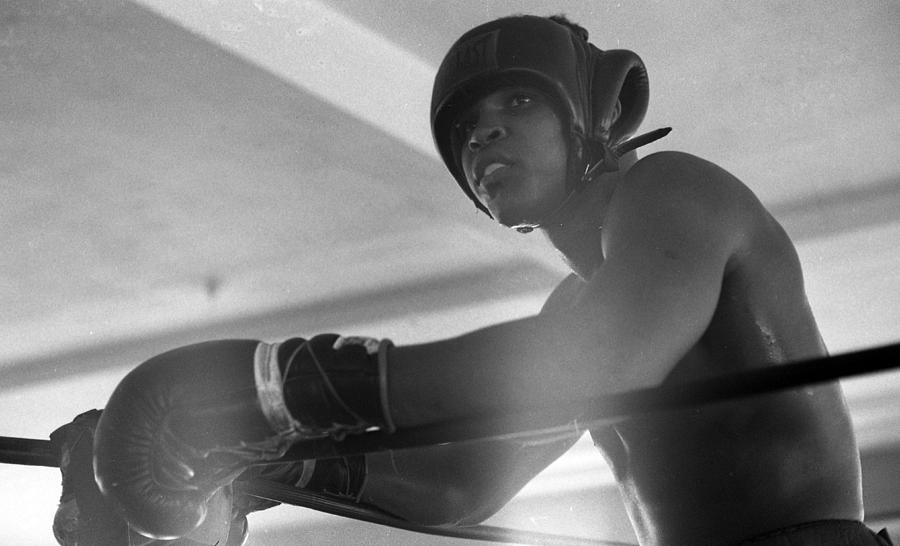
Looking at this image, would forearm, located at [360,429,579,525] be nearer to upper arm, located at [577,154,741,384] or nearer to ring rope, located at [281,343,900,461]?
upper arm, located at [577,154,741,384]

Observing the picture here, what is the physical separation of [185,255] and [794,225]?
8.20ft

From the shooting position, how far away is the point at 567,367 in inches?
37.6

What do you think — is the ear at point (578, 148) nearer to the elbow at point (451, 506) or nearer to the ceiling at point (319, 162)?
the elbow at point (451, 506)

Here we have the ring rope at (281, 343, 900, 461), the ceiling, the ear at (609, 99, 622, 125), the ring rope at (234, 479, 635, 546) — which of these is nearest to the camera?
the ring rope at (281, 343, 900, 461)

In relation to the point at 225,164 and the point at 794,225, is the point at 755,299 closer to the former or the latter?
the point at 225,164

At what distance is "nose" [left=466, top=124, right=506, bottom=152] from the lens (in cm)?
137

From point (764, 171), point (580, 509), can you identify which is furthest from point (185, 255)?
point (580, 509)

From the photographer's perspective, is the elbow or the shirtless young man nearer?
the shirtless young man

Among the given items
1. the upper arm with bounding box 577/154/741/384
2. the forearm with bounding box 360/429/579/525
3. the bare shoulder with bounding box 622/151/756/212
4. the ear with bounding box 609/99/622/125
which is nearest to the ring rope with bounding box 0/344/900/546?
the upper arm with bounding box 577/154/741/384

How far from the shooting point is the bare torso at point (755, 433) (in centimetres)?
119

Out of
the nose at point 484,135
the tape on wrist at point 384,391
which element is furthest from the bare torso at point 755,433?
the tape on wrist at point 384,391

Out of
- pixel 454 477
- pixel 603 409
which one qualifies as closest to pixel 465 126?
pixel 454 477

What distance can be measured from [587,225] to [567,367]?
19.1 inches

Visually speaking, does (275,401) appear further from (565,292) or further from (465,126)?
(565,292)
